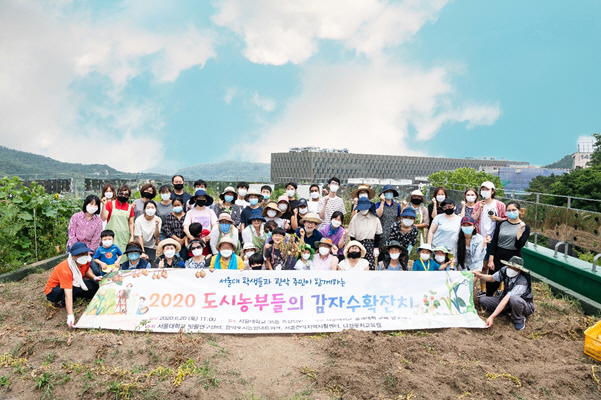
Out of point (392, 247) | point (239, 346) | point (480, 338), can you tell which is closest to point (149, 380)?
point (239, 346)

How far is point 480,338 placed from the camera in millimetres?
5516

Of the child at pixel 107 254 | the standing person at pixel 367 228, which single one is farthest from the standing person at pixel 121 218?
the standing person at pixel 367 228

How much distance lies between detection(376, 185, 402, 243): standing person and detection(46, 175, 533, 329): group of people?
2 cm

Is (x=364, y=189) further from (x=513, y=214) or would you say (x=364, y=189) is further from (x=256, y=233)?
(x=513, y=214)

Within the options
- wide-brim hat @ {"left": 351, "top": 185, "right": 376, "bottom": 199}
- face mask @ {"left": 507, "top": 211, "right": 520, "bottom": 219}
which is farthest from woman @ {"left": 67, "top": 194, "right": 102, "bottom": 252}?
face mask @ {"left": 507, "top": 211, "right": 520, "bottom": 219}

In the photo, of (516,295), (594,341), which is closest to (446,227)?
(516,295)

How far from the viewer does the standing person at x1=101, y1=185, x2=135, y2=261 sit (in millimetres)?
6930

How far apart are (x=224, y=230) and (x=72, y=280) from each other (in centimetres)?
224

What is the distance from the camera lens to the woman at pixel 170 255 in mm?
6086

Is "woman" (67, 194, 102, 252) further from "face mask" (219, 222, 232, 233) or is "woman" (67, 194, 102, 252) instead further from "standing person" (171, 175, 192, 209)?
"face mask" (219, 222, 232, 233)

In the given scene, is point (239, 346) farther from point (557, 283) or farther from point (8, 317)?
point (557, 283)

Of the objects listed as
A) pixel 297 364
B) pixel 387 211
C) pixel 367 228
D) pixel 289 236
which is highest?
pixel 387 211

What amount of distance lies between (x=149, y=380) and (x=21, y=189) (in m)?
6.58

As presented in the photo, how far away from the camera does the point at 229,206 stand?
786 centimetres
